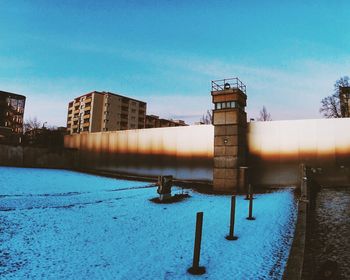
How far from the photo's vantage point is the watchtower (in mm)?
15953

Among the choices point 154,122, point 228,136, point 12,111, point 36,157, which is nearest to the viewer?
point 228,136

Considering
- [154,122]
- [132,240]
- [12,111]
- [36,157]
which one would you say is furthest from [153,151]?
[154,122]

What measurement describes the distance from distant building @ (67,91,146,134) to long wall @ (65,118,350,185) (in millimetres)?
48549

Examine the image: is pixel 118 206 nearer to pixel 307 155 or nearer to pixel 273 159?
pixel 273 159

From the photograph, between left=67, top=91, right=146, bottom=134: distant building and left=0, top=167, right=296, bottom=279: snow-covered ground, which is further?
left=67, top=91, right=146, bottom=134: distant building

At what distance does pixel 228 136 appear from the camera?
1630 cm

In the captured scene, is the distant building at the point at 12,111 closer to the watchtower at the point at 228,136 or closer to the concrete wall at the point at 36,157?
the concrete wall at the point at 36,157

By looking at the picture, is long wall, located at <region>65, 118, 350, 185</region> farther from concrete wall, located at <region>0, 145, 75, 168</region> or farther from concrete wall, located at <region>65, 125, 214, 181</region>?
concrete wall, located at <region>0, 145, 75, 168</region>

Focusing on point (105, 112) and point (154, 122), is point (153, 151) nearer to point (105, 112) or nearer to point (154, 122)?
point (105, 112)

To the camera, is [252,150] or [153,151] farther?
[153,151]

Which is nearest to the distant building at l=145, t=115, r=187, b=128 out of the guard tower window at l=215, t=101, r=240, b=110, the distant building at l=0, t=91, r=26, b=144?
the distant building at l=0, t=91, r=26, b=144

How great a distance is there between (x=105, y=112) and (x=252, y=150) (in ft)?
205

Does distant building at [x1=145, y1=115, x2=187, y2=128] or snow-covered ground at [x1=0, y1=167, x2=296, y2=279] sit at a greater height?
distant building at [x1=145, y1=115, x2=187, y2=128]

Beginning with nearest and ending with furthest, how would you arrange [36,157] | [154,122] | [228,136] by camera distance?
[228,136] < [36,157] < [154,122]
